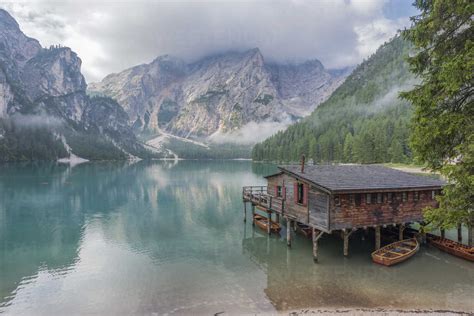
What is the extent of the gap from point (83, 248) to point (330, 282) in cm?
2535

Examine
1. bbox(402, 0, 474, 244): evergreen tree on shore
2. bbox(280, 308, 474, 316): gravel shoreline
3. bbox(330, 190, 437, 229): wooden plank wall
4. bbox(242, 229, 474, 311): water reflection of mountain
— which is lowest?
bbox(242, 229, 474, 311): water reflection of mountain

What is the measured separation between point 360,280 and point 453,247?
11191 millimetres

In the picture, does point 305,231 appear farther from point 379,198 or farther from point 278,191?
point 379,198

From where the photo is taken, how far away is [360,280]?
2275cm

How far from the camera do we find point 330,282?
22609 mm

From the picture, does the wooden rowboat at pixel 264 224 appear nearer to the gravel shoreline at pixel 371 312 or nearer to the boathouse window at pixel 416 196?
the boathouse window at pixel 416 196

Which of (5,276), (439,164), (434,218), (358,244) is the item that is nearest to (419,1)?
(439,164)

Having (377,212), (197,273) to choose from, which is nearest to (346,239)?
(377,212)

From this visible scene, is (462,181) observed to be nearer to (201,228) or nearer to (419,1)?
(419,1)

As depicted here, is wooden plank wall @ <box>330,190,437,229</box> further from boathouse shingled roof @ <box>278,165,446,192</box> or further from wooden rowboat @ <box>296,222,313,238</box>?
wooden rowboat @ <box>296,222,313,238</box>

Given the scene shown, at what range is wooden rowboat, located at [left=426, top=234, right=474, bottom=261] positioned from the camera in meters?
26.1

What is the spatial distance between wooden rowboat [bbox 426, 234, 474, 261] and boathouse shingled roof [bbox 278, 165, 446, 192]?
198 inches

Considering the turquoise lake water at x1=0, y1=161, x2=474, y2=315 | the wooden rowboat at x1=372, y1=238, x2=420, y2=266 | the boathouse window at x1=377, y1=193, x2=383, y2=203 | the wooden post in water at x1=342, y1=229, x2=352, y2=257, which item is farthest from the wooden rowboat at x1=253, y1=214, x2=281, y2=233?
the boathouse window at x1=377, y1=193, x2=383, y2=203

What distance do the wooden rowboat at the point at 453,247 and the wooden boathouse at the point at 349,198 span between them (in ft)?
7.85
